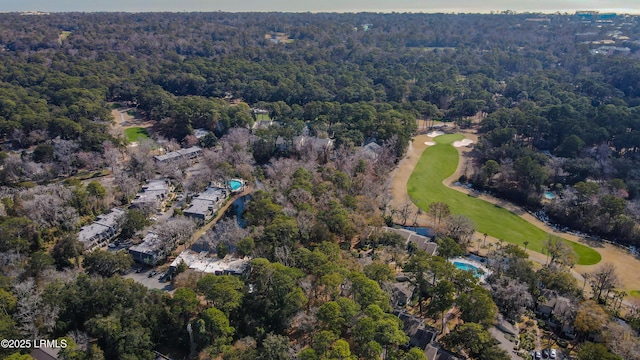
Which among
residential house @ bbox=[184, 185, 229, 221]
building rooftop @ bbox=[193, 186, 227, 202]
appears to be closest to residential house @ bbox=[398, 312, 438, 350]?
residential house @ bbox=[184, 185, 229, 221]

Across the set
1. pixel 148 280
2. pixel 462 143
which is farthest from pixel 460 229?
pixel 462 143

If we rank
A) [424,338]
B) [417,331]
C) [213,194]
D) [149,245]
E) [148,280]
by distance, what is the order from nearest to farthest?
1. [424,338]
2. [417,331]
3. [148,280]
4. [149,245]
5. [213,194]

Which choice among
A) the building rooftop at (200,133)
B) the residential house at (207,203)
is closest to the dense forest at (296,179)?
the building rooftop at (200,133)

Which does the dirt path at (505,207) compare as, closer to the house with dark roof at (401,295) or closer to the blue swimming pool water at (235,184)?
the house with dark roof at (401,295)

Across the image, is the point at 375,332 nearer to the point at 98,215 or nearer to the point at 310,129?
the point at 98,215

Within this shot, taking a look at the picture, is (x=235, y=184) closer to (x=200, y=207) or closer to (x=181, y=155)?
(x=200, y=207)

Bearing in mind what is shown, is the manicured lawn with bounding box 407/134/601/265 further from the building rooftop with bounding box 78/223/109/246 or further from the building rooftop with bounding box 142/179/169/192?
the building rooftop with bounding box 78/223/109/246

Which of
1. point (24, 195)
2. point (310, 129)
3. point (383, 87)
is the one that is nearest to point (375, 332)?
point (24, 195)
